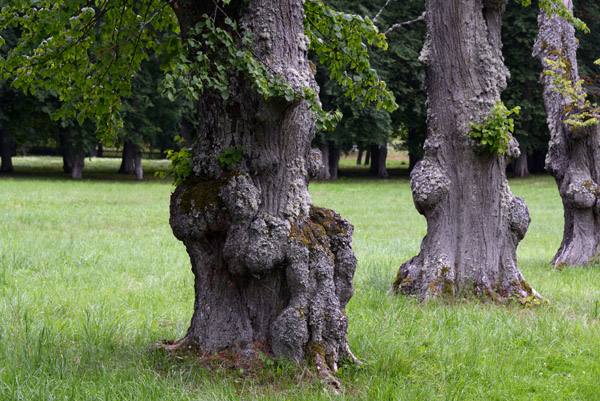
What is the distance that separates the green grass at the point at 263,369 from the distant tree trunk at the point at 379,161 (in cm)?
2965

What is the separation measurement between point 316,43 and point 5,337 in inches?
135

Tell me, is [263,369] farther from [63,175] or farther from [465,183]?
[63,175]

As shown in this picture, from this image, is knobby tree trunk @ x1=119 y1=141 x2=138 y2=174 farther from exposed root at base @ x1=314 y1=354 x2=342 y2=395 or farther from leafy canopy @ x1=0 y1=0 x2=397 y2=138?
exposed root at base @ x1=314 y1=354 x2=342 y2=395

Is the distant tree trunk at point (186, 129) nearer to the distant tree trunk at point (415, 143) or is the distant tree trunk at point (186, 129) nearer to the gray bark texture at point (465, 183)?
the distant tree trunk at point (415, 143)

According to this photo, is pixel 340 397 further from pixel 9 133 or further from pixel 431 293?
pixel 9 133

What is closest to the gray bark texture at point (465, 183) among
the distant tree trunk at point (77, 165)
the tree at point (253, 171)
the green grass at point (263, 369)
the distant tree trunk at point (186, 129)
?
the green grass at point (263, 369)

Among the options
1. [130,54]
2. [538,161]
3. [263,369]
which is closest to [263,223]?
[263,369]

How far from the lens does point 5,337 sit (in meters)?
4.68

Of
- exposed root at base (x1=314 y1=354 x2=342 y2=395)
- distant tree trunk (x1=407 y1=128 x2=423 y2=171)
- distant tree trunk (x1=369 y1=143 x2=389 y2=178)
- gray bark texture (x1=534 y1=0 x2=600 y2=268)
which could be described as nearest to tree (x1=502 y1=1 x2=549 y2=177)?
distant tree trunk (x1=407 y1=128 x2=423 y2=171)

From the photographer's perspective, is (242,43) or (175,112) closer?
(242,43)

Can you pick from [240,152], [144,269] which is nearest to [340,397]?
[240,152]

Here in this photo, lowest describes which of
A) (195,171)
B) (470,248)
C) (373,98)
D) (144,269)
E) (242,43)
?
(144,269)

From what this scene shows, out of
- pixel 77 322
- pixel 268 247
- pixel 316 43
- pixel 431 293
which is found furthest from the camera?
pixel 431 293

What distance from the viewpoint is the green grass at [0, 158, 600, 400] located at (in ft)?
12.6
